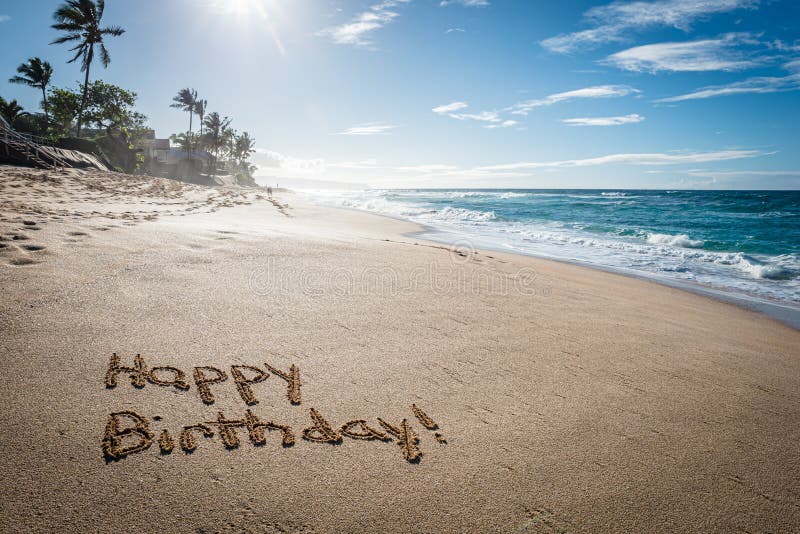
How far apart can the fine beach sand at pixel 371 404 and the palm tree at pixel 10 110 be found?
4371 centimetres

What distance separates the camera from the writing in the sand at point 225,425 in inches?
65.4

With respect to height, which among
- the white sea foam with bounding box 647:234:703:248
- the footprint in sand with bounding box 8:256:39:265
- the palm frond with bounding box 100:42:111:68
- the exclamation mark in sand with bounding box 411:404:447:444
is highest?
the palm frond with bounding box 100:42:111:68

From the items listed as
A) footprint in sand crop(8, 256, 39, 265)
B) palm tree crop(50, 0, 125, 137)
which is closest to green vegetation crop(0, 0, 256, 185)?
palm tree crop(50, 0, 125, 137)

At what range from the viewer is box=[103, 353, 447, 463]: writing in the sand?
1661 millimetres

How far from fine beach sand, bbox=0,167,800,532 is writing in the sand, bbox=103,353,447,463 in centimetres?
3

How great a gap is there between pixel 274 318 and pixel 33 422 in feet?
5.02

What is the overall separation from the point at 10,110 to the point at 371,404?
164ft

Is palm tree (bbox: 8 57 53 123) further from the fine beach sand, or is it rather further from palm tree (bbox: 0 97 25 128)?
the fine beach sand

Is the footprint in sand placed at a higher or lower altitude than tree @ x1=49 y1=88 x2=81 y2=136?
lower

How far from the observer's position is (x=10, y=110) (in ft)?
108

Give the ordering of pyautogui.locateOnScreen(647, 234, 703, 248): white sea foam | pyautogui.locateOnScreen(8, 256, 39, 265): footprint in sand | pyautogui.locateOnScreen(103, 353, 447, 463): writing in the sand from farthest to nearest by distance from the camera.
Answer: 1. pyautogui.locateOnScreen(647, 234, 703, 248): white sea foam
2. pyautogui.locateOnScreen(8, 256, 39, 265): footprint in sand
3. pyautogui.locateOnScreen(103, 353, 447, 463): writing in the sand

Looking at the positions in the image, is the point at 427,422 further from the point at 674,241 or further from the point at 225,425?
the point at 674,241

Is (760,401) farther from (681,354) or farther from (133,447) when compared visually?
(133,447)

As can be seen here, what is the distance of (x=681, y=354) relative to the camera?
132 inches
